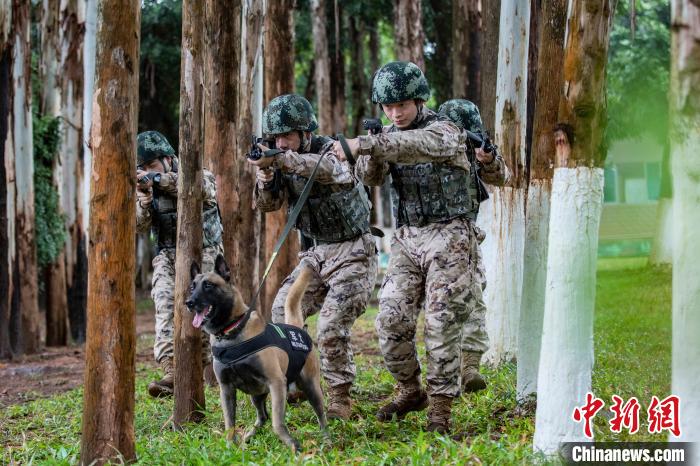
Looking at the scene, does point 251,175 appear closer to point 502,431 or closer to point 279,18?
point 279,18

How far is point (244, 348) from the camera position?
20.4ft

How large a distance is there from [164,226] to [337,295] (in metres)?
2.33

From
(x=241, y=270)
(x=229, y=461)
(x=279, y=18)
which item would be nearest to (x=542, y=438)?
(x=229, y=461)

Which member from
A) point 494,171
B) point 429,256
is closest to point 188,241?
point 429,256

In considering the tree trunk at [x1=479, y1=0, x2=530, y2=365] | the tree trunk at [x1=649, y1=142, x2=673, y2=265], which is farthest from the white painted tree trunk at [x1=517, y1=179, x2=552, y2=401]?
the tree trunk at [x1=649, y1=142, x2=673, y2=265]

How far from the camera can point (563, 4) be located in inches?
306

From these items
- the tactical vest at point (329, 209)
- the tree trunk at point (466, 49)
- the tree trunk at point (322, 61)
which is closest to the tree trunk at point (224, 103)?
the tactical vest at point (329, 209)

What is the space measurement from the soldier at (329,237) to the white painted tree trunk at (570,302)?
7.38 ft

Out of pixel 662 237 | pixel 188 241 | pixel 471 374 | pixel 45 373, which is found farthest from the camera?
pixel 662 237

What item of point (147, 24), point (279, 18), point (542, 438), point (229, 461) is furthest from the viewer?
point (147, 24)

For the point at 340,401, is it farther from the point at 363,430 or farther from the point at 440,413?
the point at 440,413

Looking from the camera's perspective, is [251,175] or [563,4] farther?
[251,175]

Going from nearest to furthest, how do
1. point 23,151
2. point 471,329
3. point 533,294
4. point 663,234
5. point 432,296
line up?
point 432,296
point 533,294
point 471,329
point 23,151
point 663,234

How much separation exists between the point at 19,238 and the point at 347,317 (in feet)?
28.5
